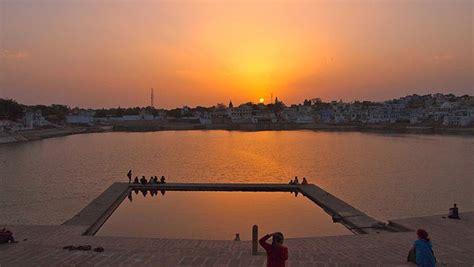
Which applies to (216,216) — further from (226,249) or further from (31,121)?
(31,121)

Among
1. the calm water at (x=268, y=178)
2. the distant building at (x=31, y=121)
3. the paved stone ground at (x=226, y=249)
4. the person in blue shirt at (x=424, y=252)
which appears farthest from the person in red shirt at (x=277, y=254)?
the distant building at (x=31, y=121)

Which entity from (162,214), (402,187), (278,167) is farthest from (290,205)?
(278,167)

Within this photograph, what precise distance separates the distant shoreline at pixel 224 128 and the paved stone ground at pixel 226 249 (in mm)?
84092

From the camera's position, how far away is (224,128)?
17962 centimetres

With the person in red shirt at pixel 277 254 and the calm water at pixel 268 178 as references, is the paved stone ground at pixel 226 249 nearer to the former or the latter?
the person in red shirt at pixel 277 254

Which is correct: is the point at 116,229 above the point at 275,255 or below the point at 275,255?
below

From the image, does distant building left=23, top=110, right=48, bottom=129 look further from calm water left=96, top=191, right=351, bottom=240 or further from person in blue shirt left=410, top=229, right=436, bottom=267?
person in blue shirt left=410, top=229, right=436, bottom=267

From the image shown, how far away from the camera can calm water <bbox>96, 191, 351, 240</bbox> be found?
17.9m

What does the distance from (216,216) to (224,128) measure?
522 feet

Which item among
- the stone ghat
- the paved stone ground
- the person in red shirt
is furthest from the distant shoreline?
the person in red shirt

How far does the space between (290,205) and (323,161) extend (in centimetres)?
2743

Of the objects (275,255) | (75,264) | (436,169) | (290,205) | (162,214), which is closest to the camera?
(275,255)

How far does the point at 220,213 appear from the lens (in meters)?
21.5

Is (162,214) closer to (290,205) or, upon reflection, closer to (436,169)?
(290,205)
